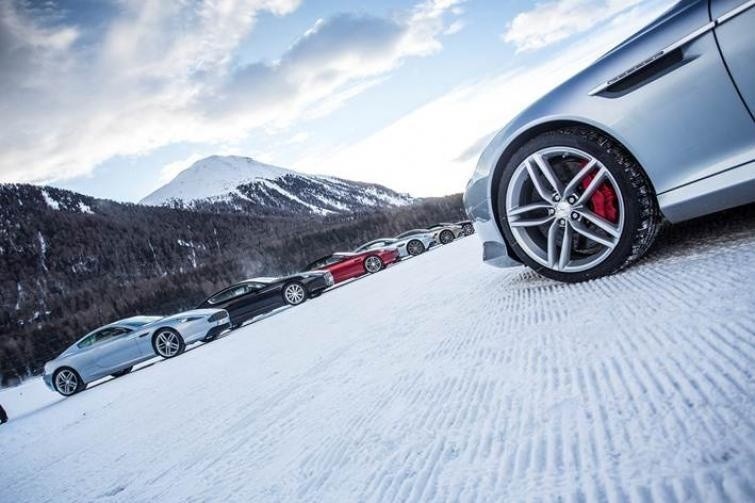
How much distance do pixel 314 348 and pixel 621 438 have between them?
3.27 metres

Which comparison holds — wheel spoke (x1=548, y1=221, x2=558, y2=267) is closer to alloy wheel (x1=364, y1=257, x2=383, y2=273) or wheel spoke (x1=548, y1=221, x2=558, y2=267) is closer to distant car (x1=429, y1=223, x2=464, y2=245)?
alloy wheel (x1=364, y1=257, x2=383, y2=273)

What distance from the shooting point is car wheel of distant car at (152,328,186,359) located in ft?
32.0

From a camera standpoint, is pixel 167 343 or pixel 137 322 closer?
pixel 167 343

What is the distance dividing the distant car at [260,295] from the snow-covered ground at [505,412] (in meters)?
8.37

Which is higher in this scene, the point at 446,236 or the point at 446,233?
the point at 446,233

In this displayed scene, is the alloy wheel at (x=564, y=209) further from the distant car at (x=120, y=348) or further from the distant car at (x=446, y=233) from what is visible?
the distant car at (x=446, y=233)

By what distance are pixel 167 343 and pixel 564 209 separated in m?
9.99

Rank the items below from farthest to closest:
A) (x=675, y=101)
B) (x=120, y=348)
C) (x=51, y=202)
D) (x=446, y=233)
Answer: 1. (x=51, y=202)
2. (x=446, y=233)
3. (x=120, y=348)
4. (x=675, y=101)

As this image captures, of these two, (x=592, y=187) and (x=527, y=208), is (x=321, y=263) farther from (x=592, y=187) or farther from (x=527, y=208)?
(x=592, y=187)

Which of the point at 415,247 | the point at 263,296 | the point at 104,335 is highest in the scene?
the point at 104,335

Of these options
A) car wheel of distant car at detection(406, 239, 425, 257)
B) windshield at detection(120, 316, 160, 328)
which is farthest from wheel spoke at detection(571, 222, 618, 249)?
car wheel of distant car at detection(406, 239, 425, 257)

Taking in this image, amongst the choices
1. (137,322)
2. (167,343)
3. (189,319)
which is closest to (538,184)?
(189,319)

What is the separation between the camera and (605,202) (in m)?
2.50

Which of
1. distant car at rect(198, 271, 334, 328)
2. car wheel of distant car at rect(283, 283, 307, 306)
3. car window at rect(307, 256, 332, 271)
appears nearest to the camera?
distant car at rect(198, 271, 334, 328)
